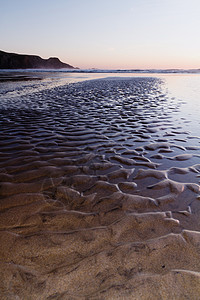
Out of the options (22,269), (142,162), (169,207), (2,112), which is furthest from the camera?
(2,112)

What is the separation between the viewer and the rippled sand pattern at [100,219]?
179 cm

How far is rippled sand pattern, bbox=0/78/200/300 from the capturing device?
1.79 m

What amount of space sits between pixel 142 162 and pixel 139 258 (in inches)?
97.6

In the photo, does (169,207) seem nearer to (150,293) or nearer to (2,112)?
(150,293)

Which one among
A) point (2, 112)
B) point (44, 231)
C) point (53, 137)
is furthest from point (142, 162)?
point (2, 112)

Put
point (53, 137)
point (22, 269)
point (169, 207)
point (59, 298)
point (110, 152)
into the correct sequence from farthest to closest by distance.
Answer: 1. point (53, 137)
2. point (110, 152)
3. point (169, 207)
4. point (22, 269)
5. point (59, 298)

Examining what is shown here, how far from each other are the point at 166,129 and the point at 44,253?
5.82m

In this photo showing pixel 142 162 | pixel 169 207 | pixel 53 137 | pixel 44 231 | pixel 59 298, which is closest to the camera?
pixel 59 298

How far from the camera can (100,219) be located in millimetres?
A: 2621

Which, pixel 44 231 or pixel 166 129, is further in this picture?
pixel 166 129

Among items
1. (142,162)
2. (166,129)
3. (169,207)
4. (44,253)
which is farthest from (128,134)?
(44,253)

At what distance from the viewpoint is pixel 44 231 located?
2.41 m

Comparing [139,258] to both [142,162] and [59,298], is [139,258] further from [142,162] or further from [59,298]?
[142,162]

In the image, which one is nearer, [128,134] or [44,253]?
[44,253]
